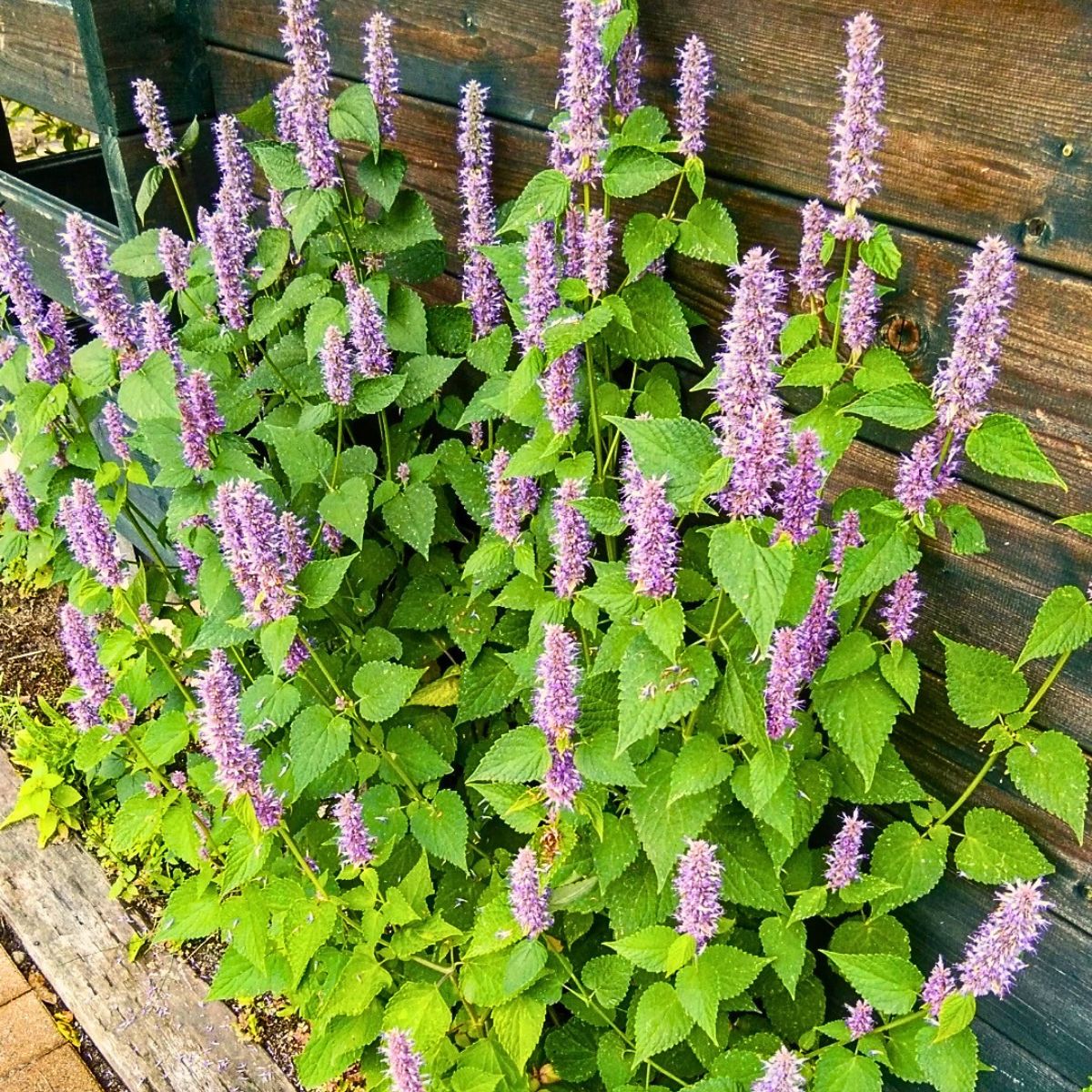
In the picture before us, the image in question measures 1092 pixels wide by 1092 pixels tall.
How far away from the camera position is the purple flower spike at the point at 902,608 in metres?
1.70

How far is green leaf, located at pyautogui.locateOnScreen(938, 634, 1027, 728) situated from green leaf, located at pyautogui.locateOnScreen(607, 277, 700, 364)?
27.4 inches

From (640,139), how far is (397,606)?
3.79 ft

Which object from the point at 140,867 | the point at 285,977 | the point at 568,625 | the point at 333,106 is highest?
the point at 333,106

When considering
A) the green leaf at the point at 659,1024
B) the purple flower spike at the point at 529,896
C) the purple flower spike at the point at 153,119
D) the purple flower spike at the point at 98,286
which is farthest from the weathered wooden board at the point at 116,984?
the purple flower spike at the point at 153,119

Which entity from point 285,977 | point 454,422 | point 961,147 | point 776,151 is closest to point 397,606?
point 454,422

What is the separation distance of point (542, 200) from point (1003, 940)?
4.57ft

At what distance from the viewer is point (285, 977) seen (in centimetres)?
207

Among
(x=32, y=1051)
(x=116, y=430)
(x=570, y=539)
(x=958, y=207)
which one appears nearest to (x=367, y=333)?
(x=570, y=539)

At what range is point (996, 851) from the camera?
1.79 meters

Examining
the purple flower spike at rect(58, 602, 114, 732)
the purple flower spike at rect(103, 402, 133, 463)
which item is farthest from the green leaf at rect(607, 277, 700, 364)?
the purple flower spike at rect(58, 602, 114, 732)

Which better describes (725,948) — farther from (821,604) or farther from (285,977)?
(285,977)

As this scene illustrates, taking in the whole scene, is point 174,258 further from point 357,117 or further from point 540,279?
point 540,279

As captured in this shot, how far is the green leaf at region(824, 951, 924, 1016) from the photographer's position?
1.72 m

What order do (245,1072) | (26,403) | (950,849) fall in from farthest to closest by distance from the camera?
(245,1072) < (26,403) < (950,849)
